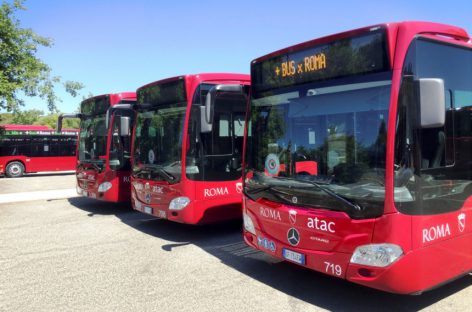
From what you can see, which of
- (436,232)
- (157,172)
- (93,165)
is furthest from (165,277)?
(93,165)

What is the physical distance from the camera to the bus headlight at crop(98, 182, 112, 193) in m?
9.73

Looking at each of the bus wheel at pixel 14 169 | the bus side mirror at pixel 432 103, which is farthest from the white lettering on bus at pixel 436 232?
the bus wheel at pixel 14 169

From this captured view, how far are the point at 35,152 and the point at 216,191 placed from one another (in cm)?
2111

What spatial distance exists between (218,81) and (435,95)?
438cm

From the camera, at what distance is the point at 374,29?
3.76 metres

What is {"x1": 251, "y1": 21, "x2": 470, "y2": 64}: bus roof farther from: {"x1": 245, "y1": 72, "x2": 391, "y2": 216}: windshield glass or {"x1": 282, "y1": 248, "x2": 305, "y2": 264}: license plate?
{"x1": 282, "y1": 248, "x2": 305, "y2": 264}: license plate

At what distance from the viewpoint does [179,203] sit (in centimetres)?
695

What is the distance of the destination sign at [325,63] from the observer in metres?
3.76

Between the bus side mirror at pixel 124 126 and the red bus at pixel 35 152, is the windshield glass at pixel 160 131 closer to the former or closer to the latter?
the bus side mirror at pixel 124 126

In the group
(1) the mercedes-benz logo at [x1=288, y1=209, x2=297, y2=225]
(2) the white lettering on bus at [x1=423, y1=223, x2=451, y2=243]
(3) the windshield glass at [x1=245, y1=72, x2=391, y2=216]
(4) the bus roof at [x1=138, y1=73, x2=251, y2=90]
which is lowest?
(2) the white lettering on bus at [x1=423, y1=223, x2=451, y2=243]

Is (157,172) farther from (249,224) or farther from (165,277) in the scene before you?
(249,224)

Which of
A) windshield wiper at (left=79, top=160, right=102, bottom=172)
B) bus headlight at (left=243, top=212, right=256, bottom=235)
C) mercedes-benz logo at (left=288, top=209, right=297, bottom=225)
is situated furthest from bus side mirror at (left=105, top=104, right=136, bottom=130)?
mercedes-benz logo at (left=288, top=209, right=297, bottom=225)

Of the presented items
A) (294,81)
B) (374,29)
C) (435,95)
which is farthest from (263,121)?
(435,95)

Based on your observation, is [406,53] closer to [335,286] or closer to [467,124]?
[467,124]
